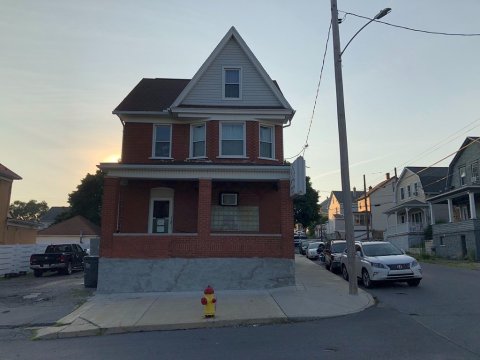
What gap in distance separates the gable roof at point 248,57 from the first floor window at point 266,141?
4.49ft

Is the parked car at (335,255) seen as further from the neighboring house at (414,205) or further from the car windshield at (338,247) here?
the neighboring house at (414,205)

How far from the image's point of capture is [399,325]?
913 cm

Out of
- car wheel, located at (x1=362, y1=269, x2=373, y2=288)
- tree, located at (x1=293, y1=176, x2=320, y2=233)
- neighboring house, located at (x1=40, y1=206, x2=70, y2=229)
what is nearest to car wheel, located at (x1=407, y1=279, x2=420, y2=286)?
car wheel, located at (x1=362, y1=269, x2=373, y2=288)

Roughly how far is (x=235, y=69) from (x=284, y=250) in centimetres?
921

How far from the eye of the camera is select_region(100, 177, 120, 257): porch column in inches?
588

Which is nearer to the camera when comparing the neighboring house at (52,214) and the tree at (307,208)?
the tree at (307,208)

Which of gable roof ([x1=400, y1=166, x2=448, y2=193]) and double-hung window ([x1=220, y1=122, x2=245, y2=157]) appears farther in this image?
gable roof ([x1=400, y1=166, x2=448, y2=193])

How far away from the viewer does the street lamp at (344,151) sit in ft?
43.9

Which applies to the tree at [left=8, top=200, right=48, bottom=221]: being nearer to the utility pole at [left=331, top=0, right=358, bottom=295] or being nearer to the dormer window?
the dormer window

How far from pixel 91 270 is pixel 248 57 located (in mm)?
11660

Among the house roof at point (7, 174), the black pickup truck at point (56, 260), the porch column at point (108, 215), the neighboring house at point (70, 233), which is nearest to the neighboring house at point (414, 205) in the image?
the neighboring house at point (70, 233)

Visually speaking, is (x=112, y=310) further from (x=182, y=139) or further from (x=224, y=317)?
(x=182, y=139)

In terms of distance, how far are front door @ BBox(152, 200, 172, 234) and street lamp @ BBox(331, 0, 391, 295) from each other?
8114 mm

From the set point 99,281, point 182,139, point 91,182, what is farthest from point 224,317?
point 91,182
